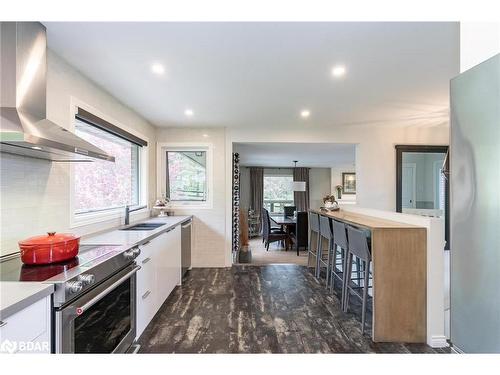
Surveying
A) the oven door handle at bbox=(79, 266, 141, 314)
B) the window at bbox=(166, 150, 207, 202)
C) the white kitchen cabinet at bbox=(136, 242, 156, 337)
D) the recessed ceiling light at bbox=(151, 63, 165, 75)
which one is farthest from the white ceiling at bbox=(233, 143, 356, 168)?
the oven door handle at bbox=(79, 266, 141, 314)

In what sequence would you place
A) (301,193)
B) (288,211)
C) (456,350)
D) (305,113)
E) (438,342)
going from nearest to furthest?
1. (456,350)
2. (438,342)
3. (305,113)
4. (288,211)
5. (301,193)

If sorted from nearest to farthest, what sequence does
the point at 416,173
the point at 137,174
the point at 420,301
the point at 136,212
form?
the point at 420,301 < the point at 136,212 < the point at 137,174 < the point at 416,173

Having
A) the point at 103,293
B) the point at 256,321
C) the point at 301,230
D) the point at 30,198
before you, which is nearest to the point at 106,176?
the point at 30,198

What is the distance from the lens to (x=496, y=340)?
0.85m

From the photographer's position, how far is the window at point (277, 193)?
9.80m

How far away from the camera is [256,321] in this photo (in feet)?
8.52

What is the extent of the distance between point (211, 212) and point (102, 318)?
2921 mm

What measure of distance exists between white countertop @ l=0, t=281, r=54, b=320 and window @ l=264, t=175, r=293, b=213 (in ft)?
28.7

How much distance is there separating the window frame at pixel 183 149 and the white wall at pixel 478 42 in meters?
3.72

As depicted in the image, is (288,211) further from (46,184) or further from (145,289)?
(46,184)

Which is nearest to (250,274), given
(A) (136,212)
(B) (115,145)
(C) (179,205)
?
(C) (179,205)
